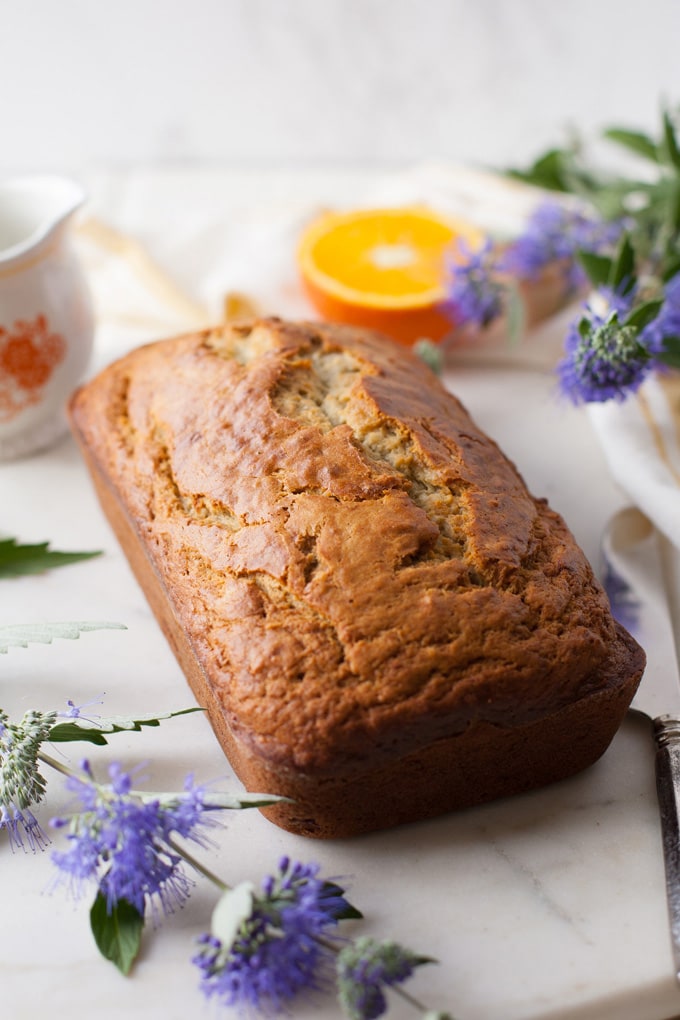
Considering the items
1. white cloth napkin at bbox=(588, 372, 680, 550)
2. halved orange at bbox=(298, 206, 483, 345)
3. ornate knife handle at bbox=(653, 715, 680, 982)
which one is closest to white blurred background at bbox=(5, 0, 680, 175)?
halved orange at bbox=(298, 206, 483, 345)

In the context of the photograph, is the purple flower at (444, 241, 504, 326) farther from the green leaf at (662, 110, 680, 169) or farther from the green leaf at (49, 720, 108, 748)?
the green leaf at (49, 720, 108, 748)

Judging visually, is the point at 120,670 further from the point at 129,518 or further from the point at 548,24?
the point at 548,24

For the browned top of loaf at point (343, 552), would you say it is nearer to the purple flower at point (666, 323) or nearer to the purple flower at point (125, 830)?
the purple flower at point (125, 830)

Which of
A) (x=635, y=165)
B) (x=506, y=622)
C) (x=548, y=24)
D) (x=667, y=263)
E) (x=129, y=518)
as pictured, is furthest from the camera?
(x=635, y=165)

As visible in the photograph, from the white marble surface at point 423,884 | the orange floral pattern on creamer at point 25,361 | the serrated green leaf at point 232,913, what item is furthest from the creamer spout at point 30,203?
the serrated green leaf at point 232,913

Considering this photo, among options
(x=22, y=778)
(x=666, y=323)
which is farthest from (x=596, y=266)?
(x=22, y=778)

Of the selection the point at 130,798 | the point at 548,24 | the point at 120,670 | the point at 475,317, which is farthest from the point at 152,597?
the point at 548,24

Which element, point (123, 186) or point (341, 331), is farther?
point (123, 186)

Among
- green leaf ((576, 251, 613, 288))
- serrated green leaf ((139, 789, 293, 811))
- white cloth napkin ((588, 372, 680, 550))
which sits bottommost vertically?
white cloth napkin ((588, 372, 680, 550))
